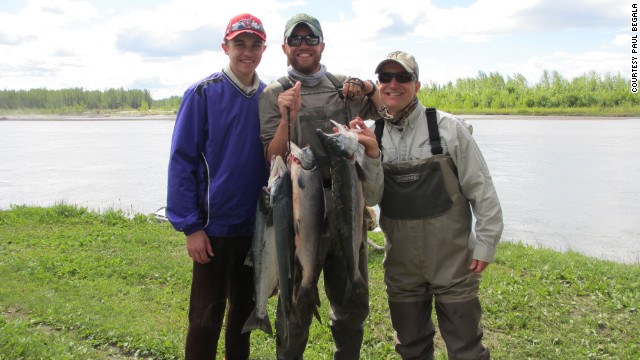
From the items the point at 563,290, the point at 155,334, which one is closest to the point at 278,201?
the point at 155,334

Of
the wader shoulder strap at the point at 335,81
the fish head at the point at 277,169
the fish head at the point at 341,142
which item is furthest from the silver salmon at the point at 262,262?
the wader shoulder strap at the point at 335,81

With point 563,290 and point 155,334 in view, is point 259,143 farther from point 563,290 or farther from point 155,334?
point 563,290

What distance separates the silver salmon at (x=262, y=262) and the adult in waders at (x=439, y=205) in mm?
861

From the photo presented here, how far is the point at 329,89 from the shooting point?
4363mm

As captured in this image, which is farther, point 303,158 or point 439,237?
point 439,237

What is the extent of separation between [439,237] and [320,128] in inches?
47.3

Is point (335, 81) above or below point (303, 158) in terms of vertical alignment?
above

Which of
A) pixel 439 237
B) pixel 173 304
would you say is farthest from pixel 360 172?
pixel 173 304

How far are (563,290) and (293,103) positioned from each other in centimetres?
464

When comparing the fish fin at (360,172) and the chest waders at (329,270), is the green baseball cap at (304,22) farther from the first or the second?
the fish fin at (360,172)

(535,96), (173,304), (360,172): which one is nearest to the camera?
(360,172)

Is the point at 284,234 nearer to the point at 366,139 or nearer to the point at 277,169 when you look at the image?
the point at 277,169

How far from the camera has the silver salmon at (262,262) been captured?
400cm

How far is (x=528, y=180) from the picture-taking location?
580 inches
